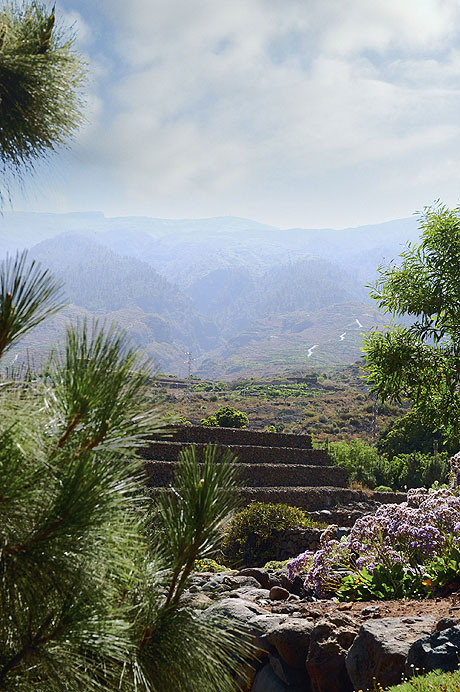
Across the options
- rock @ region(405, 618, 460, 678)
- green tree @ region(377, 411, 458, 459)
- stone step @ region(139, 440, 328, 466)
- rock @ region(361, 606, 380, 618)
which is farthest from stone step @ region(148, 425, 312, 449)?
rock @ region(405, 618, 460, 678)

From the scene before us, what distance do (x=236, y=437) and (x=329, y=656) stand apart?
18.1 meters

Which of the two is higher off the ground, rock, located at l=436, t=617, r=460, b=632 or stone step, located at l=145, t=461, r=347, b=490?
rock, located at l=436, t=617, r=460, b=632

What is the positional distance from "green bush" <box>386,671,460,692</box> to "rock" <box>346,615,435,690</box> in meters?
0.59

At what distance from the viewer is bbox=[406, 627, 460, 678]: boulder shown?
13.3 feet

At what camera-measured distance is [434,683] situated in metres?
3.68

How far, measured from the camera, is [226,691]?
7.30 feet

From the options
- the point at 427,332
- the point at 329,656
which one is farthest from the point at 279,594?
the point at 427,332

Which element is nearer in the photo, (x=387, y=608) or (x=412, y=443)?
(x=387, y=608)

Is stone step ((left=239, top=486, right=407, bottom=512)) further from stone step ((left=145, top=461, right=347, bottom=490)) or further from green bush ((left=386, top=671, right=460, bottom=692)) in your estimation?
green bush ((left=386, top=671, right=460, bottom=692))

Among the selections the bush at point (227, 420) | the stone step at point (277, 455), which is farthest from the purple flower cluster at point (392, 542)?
the bush at point (227, 420)

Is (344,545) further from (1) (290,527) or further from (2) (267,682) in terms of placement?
(1) (290,527)

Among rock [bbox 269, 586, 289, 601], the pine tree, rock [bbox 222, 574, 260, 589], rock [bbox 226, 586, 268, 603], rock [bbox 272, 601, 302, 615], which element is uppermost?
the pine tree

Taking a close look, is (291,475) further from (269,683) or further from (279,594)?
(269,683)

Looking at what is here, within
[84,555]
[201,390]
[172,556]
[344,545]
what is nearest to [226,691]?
[172,556]
